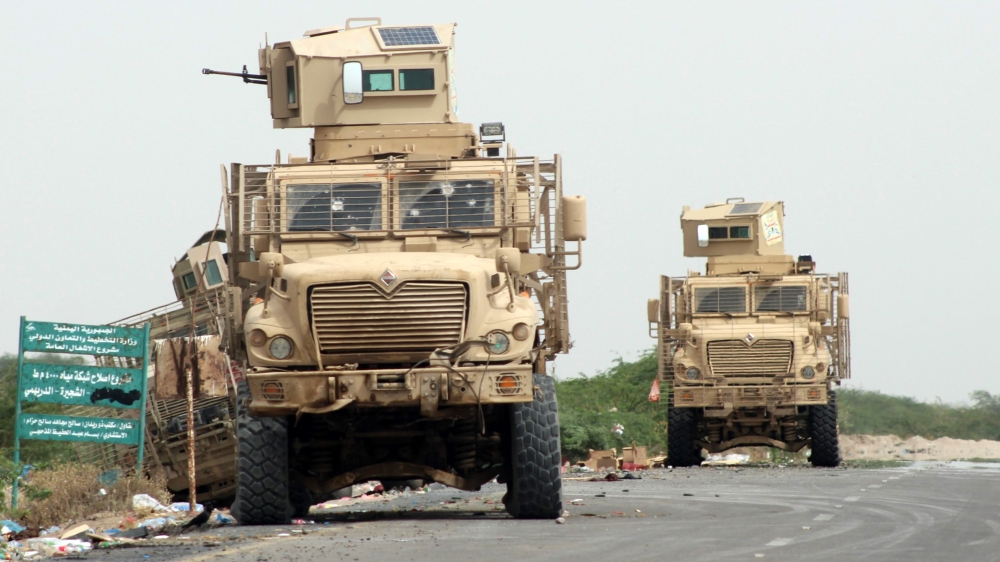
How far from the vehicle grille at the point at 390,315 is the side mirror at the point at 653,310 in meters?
14.4

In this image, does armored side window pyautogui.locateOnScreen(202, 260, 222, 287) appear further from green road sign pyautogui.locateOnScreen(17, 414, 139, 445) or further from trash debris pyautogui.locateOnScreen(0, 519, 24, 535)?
trash debris pyautogui.locateOnScreen(0, 519, 24, 535)

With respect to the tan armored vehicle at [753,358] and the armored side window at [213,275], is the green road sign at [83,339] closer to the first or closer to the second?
the armored side window at [213,275]

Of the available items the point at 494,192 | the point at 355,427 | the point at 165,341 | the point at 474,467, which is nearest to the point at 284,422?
the point at 355,427

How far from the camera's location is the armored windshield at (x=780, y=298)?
25.0 metres

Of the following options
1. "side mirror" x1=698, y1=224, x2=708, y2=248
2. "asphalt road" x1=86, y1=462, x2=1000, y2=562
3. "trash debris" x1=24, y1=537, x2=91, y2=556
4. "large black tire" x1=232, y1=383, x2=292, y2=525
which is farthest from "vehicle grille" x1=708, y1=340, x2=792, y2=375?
"trash debris" x1=24, y1=537, x2=91, y2=556

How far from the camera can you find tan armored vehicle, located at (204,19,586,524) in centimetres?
1116

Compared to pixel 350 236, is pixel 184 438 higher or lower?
lower

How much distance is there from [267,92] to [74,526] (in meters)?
4.61

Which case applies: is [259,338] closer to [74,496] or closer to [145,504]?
[74,496]

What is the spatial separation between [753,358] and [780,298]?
1.31 metres

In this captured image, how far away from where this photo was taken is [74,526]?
43.6 feet

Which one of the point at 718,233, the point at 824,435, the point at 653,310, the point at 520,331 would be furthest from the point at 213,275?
the point at 520,331

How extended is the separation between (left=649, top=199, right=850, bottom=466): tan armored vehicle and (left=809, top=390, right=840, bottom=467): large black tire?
0.6 inches

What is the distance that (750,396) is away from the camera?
A: 24.1m
